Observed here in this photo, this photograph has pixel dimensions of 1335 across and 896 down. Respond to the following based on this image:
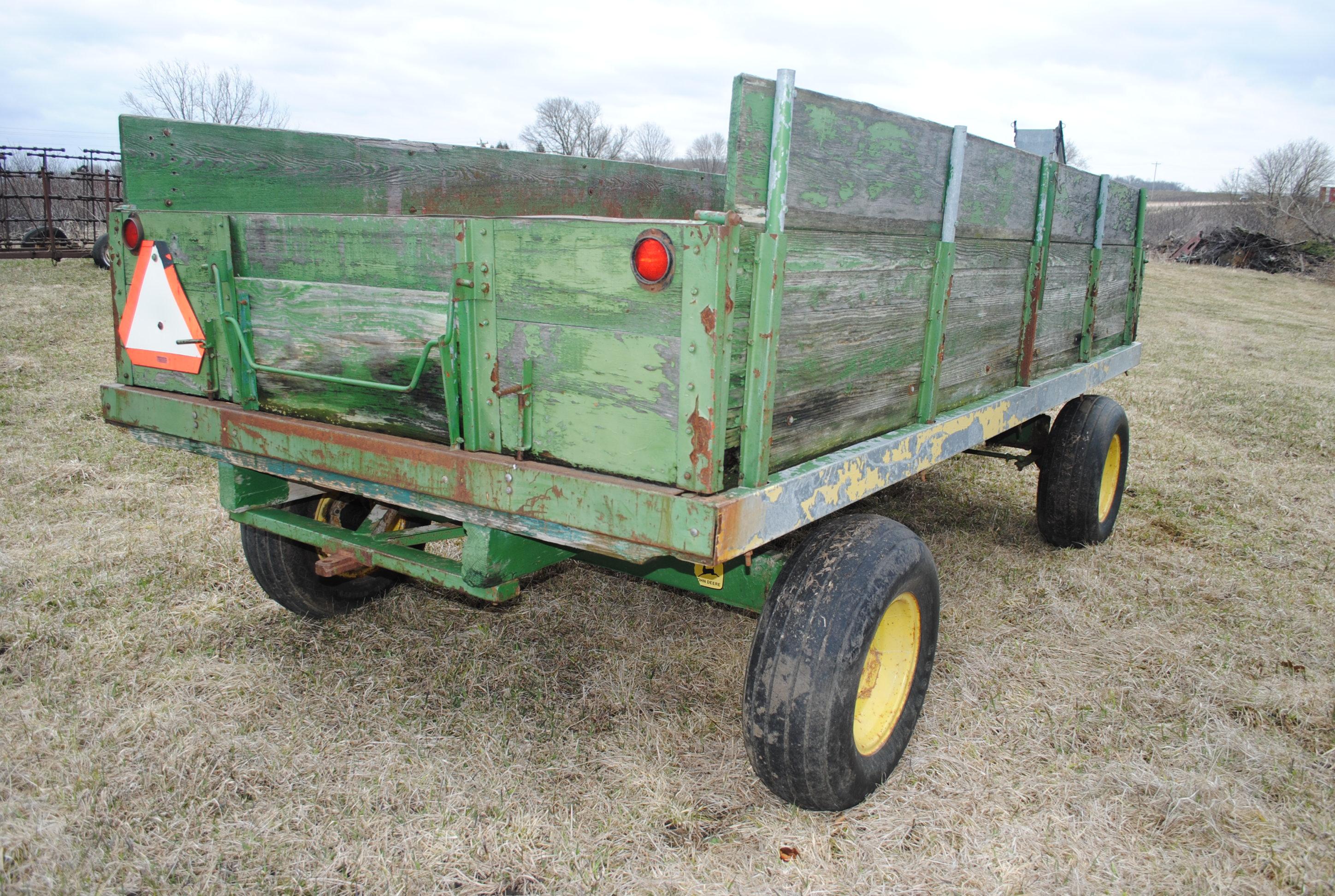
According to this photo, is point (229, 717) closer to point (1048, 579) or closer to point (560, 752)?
point (560, 752)

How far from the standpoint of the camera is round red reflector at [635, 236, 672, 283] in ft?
5.93

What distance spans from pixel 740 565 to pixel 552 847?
0.87m

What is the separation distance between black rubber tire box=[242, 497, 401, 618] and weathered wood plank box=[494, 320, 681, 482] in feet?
5.06

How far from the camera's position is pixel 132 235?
262 centimetres

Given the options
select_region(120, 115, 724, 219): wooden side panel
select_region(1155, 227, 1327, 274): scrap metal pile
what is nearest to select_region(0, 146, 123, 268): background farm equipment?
select_region(120, 115, 724, 219): wooden side panel

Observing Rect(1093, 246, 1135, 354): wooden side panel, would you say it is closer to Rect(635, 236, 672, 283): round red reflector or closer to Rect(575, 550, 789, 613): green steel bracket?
Rect(575, 550, 789, 613): green steel bracket

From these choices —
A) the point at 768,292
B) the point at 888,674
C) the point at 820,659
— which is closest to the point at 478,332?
the point at 768,292

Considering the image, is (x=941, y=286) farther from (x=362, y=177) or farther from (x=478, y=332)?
(x=362, y=177)

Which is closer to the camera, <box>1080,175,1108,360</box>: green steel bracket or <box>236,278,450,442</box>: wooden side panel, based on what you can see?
<box>236,278,450,442</box>: wooden side panel

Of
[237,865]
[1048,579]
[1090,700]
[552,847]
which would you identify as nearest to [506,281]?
[552,847]

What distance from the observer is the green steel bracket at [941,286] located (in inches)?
102

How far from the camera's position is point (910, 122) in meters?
2.39

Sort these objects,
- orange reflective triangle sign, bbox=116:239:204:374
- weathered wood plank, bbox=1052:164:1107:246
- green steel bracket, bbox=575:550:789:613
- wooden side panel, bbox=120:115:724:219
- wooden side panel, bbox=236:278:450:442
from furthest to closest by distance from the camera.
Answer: weathered wood plank, bbox=1052:164:1107:246, wooden side panel, bbox=120:115:724:219, orange reflective triangle sign, bbox=116:239:204:374, green steel bracket, bbox=575:550:789:613, wooden side panel, bbox=236:278:450:442

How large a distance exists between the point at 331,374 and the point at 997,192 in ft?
6.99
